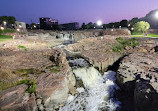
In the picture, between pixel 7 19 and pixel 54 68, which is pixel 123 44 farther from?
pixel 7 19

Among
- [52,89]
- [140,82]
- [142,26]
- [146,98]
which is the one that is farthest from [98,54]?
[142,26]

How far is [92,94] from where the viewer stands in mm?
9367

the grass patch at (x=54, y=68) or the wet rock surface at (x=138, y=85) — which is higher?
the grass patch at (x=54, y=68)

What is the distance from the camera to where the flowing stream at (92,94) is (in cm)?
796

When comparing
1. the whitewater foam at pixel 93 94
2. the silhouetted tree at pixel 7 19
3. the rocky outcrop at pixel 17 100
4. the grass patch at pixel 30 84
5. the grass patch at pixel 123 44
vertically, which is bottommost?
the whitewater foam at pixel 93 94

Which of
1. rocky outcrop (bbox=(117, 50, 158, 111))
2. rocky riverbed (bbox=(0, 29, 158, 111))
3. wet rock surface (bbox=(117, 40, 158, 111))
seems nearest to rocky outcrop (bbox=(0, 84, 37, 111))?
rocky riverbed (bbox=(0, 29, 158, 111))

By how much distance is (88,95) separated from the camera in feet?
30.3

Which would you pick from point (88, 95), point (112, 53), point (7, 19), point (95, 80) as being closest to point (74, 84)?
point (88, 95)

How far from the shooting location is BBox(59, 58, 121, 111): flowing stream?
796 centimetres

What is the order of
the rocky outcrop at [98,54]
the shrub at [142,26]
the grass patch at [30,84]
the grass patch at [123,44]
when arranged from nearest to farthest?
the grass patch at [30,84] → the rocky outcrop at [98,54] → the grass patch at [123,44] → the shrub at [142,26]

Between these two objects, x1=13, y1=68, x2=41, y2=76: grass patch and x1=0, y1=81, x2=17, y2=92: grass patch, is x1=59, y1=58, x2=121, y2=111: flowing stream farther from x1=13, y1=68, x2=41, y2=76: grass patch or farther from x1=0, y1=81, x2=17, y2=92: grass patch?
x1=0, y1=81, x2=17, y2=92: grass patch

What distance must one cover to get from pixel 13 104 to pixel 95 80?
784 cm

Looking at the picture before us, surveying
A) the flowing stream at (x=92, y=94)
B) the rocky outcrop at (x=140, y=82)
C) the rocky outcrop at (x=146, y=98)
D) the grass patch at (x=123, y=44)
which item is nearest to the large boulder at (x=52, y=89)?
the flowing stream at (x=92, y=94)

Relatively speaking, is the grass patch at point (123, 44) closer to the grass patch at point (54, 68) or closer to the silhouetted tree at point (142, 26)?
the grass patch at point (54, 68)
